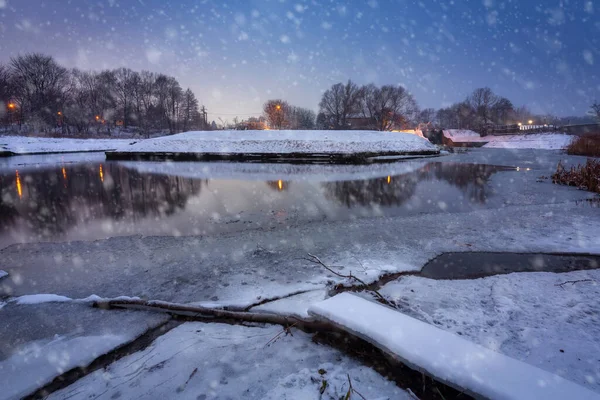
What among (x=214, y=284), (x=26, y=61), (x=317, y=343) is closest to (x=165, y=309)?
(x=214, y=284)

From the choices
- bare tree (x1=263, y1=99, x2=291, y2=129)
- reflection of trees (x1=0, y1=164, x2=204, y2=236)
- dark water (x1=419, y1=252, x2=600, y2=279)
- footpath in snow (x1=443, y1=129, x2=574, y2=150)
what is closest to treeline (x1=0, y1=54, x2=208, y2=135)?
bare tree (x1=263, y1=99, x2=291, y2=129)

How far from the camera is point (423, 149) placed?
3406cm

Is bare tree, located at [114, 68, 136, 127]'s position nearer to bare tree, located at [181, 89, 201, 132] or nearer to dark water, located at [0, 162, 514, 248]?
bare tree, located at [181, 89, 201, 132]

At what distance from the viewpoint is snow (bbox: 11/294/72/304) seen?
3639 mm

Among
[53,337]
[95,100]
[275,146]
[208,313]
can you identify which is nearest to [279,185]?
[208,313]

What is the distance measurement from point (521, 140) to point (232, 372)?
65451 mm

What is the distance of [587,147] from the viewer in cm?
2723

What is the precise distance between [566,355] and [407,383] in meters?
1.44

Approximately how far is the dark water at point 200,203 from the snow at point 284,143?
16774mm

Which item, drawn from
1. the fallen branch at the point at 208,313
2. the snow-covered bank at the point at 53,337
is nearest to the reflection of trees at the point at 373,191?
the fallen branch at the point at 208,313

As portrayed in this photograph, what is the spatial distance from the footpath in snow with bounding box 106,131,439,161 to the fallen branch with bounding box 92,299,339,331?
24724 mm

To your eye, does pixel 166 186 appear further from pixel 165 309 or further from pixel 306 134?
pixel 306 134

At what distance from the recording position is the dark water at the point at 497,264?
435 cm

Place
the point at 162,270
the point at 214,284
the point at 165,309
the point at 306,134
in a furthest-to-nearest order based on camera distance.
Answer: the point at 306,134 → the point at 162,270 → the point at 214,284 → the point at 165,309
